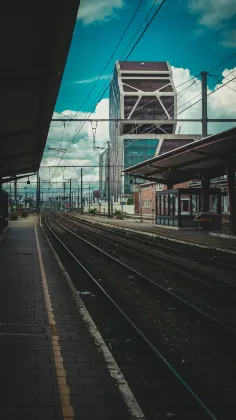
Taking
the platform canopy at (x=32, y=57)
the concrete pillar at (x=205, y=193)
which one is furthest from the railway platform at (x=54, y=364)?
the concrete pillar at (x=205, y=193)

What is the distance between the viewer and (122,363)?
5824 millimetres

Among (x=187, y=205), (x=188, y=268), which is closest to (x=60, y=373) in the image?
(x=188, y=268)

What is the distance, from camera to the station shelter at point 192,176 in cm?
2681

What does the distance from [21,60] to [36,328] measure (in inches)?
317

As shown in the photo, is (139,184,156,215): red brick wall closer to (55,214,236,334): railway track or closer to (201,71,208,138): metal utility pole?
(201,71,208,138): metal utility pole

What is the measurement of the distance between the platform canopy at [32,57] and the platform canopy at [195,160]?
823 centimetres

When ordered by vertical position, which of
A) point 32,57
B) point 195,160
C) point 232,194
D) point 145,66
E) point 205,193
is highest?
point 145,66

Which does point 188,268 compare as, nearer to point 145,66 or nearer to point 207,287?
point 207,287

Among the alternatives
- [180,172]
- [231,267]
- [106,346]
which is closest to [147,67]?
[180,172]

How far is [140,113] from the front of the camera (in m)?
140

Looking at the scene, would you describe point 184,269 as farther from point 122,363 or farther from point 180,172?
point 180,172

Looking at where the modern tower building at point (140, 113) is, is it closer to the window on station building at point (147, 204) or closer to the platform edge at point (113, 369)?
the window on station building at point (147, 204)

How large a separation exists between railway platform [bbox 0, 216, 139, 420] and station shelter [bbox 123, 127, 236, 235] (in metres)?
17.0

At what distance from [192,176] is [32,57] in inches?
1074
